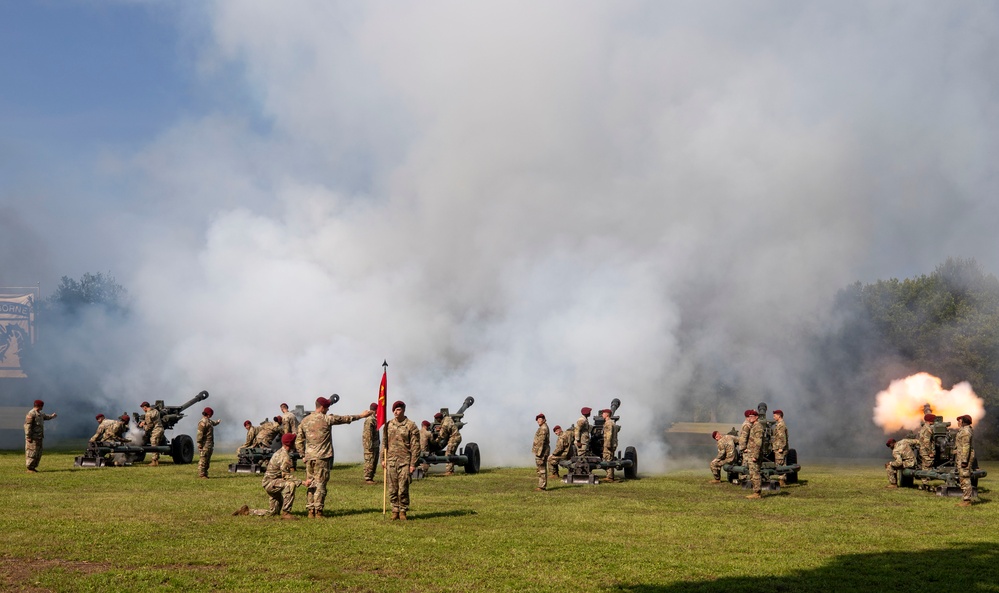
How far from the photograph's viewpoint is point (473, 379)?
42.8 meters

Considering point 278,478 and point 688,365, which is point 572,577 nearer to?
point 278,478

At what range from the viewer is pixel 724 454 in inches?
1135

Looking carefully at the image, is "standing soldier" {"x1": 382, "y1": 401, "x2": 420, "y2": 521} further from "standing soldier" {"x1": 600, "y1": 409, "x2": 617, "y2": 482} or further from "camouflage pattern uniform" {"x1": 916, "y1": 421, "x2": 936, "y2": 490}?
"camouflage pattern uniform" {"x1": 916, "y1": 421, "x2": 936, "y2": 490}

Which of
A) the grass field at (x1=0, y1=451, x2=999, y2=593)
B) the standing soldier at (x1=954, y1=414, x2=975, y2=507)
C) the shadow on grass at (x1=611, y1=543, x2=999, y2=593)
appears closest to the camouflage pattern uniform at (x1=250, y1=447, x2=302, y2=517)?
the grass field at (x1=0, y1=451, x2=999, y2=593)

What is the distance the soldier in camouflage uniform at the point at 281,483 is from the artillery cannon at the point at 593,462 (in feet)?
40.4

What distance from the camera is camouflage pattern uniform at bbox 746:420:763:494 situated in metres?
24.3

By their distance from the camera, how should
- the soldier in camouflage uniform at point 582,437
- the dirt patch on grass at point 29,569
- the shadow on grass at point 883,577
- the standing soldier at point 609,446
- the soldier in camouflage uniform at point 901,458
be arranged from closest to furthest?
the dirt patch on grass at point 29,569, the shadow on grass at point 883,577, the soldier in camouflage uniform at point 901,458, the standing soldier at point 609,446, the soldier in camouflage uniform at point 582,437

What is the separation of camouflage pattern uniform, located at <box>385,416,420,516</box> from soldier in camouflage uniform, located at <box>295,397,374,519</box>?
755 mm

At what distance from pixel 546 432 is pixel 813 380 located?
3721 cm

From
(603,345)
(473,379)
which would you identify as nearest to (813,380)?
(603,345)

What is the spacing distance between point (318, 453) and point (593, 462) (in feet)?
40.2

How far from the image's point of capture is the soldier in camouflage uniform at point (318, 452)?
1803cm

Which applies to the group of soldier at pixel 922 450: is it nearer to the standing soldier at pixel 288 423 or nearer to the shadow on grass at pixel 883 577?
the shadow on grass at pixel 883 577

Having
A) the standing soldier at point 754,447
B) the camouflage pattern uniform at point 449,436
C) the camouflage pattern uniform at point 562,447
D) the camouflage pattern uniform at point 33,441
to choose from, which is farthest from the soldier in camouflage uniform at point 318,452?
the camouflage pattern uniform at point 33,441
